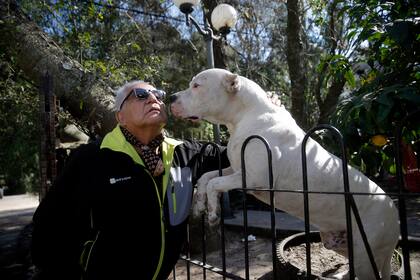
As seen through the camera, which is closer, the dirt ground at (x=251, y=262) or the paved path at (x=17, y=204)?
the dirt ground at (x=251, y=262)

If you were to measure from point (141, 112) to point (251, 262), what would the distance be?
2.79 m

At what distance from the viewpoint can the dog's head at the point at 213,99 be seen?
97.7 inches

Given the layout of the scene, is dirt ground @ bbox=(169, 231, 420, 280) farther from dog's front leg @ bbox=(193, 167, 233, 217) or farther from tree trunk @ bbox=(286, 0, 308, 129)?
tree trunk @ bbox=(286, 0, 308, 129)

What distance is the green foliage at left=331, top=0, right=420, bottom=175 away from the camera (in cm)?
207

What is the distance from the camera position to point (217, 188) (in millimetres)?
2129

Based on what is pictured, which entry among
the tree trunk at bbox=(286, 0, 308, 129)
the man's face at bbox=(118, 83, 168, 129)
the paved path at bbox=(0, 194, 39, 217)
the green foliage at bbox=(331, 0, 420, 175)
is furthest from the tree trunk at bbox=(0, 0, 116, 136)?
the paved path at bbox=(0, 194, 39, 217)

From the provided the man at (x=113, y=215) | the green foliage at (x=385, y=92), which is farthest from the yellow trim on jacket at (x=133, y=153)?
the green foliage at (x=385, y=92)

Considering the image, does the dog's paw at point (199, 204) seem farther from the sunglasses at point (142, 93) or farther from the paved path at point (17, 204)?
the paved path at point (17, 204)

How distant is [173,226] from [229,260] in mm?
2591

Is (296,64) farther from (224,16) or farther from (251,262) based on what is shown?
(251,262)

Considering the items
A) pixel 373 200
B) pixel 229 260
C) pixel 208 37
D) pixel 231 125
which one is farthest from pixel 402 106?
pixel 208 37

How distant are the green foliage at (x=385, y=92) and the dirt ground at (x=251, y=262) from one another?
1225 mm

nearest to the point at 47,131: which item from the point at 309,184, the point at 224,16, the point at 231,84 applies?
the point at 231,84

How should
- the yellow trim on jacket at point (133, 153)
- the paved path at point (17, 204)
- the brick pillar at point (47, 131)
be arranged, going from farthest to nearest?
1. the paved path at point (17, 204)
2. the brick pillar at point (47, 131)
3. the yellow trim on jacket at point (133, 153)
